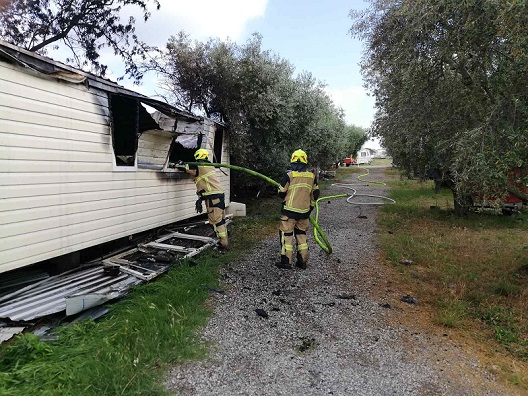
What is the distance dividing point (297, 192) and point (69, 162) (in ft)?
11.2

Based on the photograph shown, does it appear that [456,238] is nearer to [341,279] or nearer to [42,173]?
[341,279]

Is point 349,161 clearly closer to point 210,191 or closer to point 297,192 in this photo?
point 210,191

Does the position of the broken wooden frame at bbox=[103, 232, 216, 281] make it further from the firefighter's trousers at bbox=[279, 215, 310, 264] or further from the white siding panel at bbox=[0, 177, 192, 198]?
the firefighter's trousers at bbox=[279, 215, 310, 264]

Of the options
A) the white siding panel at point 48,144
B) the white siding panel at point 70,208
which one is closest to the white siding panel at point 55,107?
the white siding panel at point 48,144

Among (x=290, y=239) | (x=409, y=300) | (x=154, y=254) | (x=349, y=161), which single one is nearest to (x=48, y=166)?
(x=154, y=254)

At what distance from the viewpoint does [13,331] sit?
3.66 metres

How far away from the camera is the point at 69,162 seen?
4.77 metres

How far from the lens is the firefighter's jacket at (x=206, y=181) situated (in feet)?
23.7

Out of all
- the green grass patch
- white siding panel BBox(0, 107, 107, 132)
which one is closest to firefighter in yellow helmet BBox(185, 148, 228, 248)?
white siding panel BBox(0, 107, 107, 132)

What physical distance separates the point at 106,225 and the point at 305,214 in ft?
10.4

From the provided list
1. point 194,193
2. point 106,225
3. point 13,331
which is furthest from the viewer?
point 194,193

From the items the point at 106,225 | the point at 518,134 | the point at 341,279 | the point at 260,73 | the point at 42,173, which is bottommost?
the point at 341,279

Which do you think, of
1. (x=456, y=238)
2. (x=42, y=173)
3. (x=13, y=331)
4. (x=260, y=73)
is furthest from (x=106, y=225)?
(x=456, y=238)

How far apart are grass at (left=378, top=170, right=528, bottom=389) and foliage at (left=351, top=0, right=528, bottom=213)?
142 centimetres
